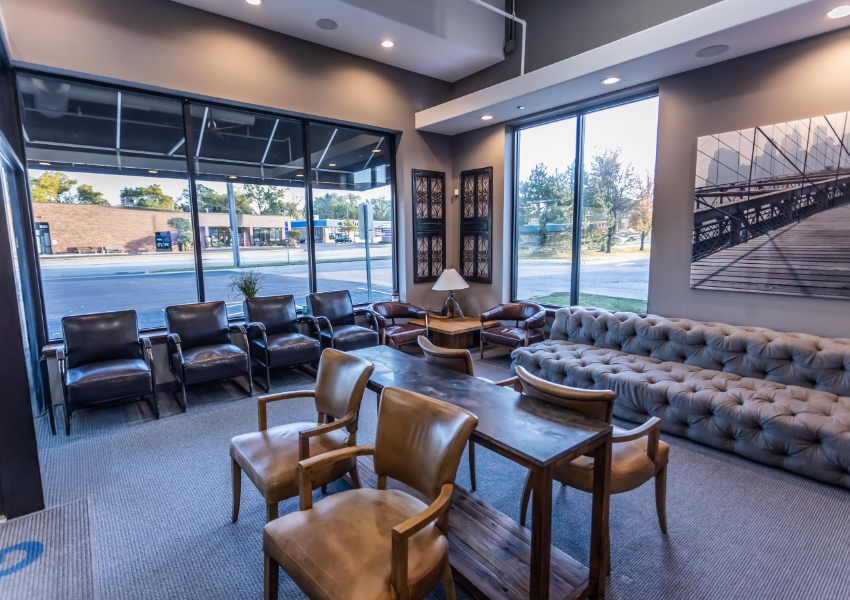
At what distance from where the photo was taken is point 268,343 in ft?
14.3

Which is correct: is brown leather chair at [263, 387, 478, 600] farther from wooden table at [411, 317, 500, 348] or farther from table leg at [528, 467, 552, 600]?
wooden table at [411, 317, 500, 348]

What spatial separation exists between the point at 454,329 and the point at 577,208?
2083 mm

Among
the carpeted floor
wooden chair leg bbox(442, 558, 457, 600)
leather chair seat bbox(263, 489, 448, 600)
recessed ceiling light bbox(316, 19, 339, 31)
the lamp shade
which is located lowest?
the carpeted floor

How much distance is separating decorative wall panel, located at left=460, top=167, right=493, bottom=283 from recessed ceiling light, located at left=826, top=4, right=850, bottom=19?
3425 mm

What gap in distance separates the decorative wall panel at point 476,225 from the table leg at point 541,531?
459 cm

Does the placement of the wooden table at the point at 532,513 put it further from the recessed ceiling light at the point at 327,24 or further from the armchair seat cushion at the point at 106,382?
the recessed ceiling light at the point at 327,24

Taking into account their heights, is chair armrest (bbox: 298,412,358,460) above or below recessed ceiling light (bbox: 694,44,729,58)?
below

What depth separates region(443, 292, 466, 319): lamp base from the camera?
5.92 m

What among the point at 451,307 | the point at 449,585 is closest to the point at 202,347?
the point at 451,307

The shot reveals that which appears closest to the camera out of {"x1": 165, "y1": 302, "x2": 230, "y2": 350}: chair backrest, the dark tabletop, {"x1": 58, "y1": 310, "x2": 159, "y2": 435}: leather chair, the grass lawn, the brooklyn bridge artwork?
the dark tabletop

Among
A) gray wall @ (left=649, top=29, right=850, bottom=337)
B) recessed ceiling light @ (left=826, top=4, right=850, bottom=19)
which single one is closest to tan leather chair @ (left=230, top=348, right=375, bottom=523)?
gray wall @ (left=649, top=29, right=850, bottom=337)

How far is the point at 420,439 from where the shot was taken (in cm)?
168

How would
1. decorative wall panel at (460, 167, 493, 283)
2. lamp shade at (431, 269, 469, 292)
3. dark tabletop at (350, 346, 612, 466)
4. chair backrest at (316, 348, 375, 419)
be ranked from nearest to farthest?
1. dark tabletop at (350, 346, 612, 466)
2. chair backrest at (316, 348, 375, 419)
3. lamp shade at (431, 269, 469, 292)
4. decorative wall panel at (460, 167, 493, 283)

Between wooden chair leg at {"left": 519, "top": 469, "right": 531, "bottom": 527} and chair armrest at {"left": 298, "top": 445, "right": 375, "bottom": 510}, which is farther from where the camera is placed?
wooden chair leg at {"left": 519, "top": 469, "right": 531, "bottom": 527}
